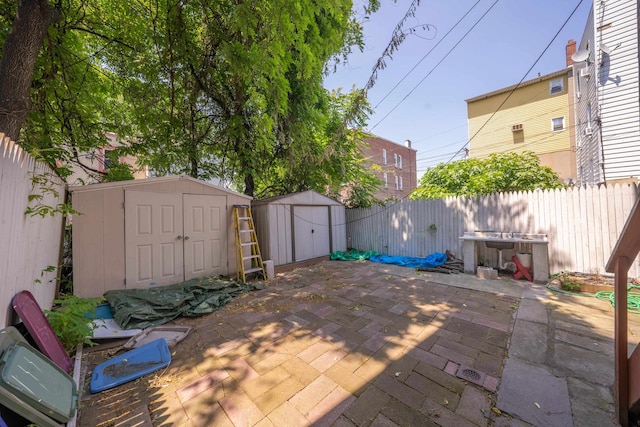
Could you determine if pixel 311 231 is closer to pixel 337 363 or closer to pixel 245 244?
pixel 245 244

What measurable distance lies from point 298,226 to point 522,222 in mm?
5285

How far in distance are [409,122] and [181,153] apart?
23.1 ft

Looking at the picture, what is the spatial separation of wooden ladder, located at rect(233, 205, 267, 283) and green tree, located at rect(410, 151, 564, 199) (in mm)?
6511

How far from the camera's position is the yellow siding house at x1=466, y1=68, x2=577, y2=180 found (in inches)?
474

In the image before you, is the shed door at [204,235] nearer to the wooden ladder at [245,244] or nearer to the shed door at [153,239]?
the shed door at [153,239]

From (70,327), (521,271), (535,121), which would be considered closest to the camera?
(70,327)

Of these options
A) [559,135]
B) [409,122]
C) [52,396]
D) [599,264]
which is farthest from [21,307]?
[559,135]

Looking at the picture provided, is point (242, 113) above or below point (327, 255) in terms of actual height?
above

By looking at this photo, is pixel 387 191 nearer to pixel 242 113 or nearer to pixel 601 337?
pixel 242 113

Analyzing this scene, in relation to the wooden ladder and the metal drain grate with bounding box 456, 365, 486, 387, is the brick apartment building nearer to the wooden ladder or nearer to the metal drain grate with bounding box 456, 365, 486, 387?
the wooden ladder

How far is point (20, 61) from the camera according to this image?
2598 mm

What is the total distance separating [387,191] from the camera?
1955 cm

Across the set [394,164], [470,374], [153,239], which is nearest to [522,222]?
[470,374]

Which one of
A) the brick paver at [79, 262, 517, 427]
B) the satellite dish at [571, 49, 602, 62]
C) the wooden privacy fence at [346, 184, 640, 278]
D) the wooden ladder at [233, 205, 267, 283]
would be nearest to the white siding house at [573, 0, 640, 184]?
the satellite dish at [571, 49, 602, 62]
